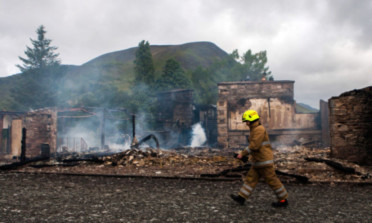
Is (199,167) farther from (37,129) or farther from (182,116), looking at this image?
(182,116)

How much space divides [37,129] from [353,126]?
1576 cm

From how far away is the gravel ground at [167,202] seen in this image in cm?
425

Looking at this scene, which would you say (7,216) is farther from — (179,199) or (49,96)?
(49,96)

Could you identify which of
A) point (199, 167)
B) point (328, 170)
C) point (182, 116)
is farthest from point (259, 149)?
point (182, 116)

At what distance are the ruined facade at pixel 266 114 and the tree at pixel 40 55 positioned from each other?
33.2 metres

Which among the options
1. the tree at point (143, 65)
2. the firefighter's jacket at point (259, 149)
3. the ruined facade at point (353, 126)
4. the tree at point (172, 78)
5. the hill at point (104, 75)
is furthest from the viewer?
the tree at point (172, 78)

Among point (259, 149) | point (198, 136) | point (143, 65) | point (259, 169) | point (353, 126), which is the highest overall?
point (143, 65)

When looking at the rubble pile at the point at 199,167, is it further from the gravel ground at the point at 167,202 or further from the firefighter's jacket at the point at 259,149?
the firefighter's jacket at the point at 259,149

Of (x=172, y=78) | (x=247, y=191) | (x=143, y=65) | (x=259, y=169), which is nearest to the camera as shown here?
(x=247, y=191)

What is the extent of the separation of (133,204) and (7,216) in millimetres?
1914

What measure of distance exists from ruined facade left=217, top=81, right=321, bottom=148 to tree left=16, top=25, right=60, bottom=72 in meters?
33.2

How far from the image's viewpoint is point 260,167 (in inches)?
192

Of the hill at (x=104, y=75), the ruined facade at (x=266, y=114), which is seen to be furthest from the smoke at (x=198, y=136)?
the hill at (x=104, y=75)

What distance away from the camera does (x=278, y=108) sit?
67.2ft
